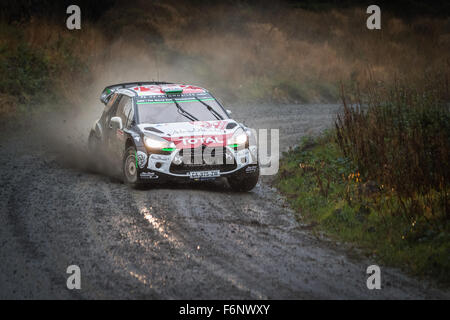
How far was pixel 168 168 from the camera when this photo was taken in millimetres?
10703

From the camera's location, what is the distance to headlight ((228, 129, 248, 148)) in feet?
36.0

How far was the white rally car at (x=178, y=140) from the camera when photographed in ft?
35.2

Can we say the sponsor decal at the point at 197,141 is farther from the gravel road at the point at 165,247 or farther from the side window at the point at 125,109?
the side window at the point at 125,109

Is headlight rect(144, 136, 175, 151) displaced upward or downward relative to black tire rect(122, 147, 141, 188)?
upward

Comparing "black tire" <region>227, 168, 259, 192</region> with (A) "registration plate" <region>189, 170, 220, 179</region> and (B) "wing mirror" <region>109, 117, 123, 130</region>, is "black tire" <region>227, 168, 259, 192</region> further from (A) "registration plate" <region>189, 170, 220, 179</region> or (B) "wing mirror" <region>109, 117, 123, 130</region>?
(B) "wing mirror" <region>109, 117, 123, 130</region>

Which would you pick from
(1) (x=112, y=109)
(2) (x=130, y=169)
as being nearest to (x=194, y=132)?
(2) (x=130, y=169)

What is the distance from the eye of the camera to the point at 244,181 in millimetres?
11312

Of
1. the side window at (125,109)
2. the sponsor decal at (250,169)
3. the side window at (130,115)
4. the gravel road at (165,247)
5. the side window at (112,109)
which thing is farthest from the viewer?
the side window at (112,109)

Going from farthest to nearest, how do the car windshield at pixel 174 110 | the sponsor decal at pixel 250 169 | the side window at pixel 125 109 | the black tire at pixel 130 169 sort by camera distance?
the side window at pixel 125 109 → the car windshield at pixel 174 110 → the sponsor decal at pixel 250 169 → the black tire at pixel 130 169

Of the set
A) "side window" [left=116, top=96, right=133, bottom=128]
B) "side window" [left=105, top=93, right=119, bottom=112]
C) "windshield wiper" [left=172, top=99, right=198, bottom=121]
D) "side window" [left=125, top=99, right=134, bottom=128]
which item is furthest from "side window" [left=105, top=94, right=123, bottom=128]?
"windshield wiper" [left=172, top=99, right=198, bottom=121]

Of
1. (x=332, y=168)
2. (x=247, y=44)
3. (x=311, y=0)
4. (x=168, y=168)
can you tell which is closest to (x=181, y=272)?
(x=168, y=168)

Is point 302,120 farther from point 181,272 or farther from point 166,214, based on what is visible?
point 181,272

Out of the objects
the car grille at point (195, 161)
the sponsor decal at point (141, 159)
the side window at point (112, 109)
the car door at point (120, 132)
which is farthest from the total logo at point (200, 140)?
the side window at point (112, 109)

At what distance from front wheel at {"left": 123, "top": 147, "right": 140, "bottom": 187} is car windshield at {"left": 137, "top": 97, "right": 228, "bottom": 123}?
640mm
